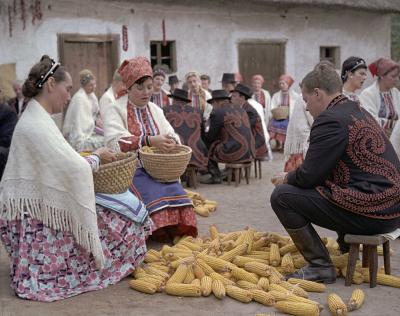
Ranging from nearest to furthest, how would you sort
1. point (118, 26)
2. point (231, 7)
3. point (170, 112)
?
point (170, 112) → point (118, 26) → point (231, 7)

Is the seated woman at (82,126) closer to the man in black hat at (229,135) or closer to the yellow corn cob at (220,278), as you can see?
the man in black hat at (229,135)

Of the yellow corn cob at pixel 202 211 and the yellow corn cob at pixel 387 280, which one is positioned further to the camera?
the yellow corn cob at pixel 202 211

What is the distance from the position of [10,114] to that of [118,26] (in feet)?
23.6

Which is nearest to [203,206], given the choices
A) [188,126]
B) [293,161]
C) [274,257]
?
[293,161]

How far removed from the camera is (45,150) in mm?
4391

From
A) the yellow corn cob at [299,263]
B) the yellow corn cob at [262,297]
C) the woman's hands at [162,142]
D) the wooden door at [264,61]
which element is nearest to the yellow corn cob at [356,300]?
the yellow corn cob at [262,297]

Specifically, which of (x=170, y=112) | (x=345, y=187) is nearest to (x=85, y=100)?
(x=170, y=112)

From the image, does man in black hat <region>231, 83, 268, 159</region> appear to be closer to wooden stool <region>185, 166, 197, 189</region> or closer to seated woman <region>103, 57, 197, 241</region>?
wooden stool <region>185, 166, 197, 189</region>

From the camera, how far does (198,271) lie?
15.9 feet

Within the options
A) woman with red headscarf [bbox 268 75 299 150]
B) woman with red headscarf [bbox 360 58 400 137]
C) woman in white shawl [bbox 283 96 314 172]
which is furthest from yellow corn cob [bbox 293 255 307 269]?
woman with red headscarf [bbox 268 75 299 150]

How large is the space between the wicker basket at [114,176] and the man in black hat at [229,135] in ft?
15.0

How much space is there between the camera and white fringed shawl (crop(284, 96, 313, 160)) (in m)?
6.82

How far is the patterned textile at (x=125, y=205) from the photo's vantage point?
478 cm

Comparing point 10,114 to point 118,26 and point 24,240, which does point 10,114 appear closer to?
point 24,240
